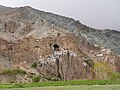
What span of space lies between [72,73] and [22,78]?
2011 cm

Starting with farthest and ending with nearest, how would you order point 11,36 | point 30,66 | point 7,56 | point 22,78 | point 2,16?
point 2,16, point 11,36, point 7,56, point 30,66, point 22,78

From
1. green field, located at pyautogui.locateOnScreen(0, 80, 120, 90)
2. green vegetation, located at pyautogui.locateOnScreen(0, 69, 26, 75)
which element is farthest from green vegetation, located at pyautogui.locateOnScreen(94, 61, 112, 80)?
green field, located at pyautogui.locateOnScreen(0, 80, 120, 90)

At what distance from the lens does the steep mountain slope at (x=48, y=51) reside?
11062 cm

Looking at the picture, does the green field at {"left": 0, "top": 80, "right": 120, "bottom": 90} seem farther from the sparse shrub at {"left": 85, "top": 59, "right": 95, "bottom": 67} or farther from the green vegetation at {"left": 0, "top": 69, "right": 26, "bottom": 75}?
the sparse shrub at {"left": 85, "top": 59, "right": 95, "bottom": 67}

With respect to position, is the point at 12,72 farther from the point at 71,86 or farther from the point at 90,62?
the point at 71,86

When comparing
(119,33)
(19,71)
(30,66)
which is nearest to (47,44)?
(30,66)

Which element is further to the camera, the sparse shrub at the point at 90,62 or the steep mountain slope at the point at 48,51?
the sparse shrub at the point at 90,62

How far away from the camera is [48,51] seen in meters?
117

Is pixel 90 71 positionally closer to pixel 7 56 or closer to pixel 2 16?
pixel 7 56

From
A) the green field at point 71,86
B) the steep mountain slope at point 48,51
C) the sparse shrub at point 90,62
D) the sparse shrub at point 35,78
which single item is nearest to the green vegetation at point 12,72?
the steep mountain slope at point 48,51

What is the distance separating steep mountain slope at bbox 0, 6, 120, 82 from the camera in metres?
111

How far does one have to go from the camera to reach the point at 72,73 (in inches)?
4405

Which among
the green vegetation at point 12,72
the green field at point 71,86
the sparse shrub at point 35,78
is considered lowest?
the sparse shrub at point 35,78

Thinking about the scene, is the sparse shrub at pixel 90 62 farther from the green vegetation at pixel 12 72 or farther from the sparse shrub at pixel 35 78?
the green vegetation at pixel 12 72
